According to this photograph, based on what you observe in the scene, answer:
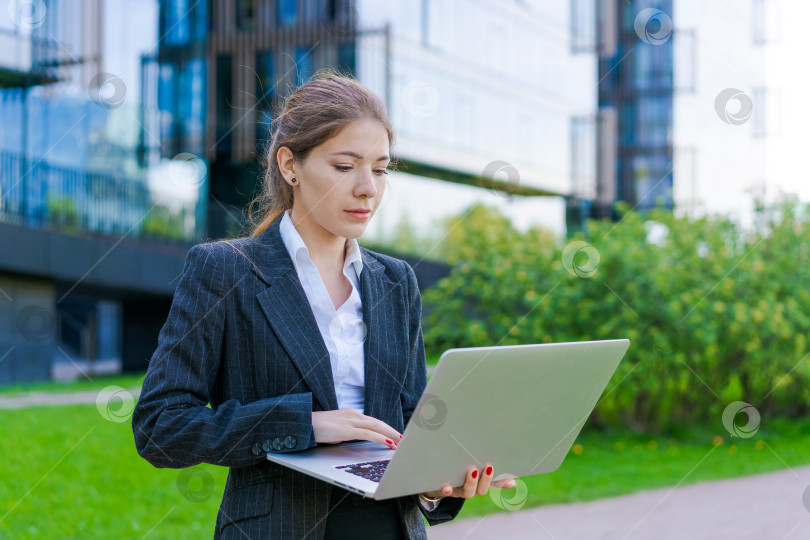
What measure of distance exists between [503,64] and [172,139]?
884 cm

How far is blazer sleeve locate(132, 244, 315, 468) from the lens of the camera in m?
1.74

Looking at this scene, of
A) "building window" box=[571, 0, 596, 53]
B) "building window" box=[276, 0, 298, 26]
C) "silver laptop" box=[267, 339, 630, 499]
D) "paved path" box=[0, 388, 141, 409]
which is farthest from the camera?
"building window" box=[571, 0, 596, 53]

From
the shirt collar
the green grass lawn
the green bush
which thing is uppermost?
the shirt collar

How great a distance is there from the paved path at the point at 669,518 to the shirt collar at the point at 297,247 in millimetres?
3822

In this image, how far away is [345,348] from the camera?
1975mm

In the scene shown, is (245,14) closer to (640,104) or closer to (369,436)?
(369,436)

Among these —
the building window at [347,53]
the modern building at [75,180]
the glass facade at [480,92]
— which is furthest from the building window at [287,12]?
the modern building at [75,180]

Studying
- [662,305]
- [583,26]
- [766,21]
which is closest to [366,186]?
[662,305]

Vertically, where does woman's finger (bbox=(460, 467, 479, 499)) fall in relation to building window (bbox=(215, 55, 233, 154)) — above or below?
below

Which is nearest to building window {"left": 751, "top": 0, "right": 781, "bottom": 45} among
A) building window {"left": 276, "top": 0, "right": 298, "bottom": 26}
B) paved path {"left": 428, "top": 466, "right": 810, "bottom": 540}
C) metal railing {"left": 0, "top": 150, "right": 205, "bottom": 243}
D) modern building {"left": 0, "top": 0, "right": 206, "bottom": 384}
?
paved path {"left": 428, "top": 466, "right": 810, "bottom": 540}

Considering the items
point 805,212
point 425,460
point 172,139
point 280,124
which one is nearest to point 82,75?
point 172,139

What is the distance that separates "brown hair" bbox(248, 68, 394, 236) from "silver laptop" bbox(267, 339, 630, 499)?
2.31 ft

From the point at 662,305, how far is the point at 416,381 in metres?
6.62

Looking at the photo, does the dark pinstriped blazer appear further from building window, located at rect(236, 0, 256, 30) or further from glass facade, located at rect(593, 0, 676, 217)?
glass facade, located at rect(593, 0, 676, 217)
